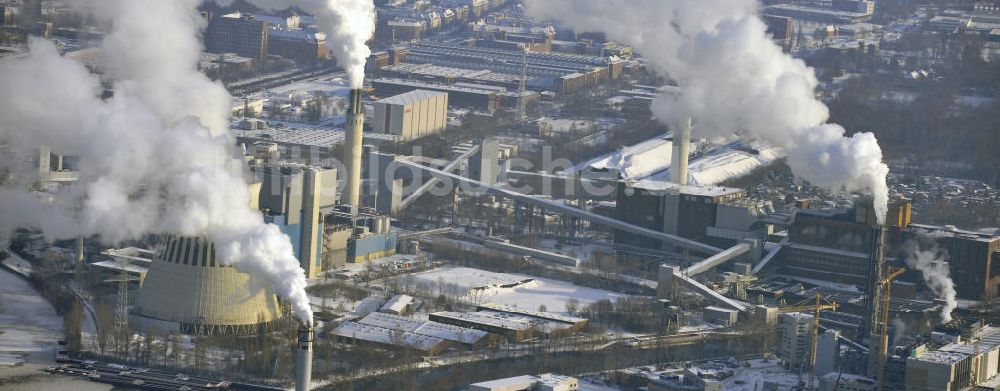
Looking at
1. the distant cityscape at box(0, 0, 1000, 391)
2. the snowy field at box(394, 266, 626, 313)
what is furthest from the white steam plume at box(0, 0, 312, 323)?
the snowy field at box(394, 266, 626, 313)

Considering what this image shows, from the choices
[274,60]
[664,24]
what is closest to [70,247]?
[664,24]

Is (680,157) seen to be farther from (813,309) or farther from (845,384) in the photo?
(845,384)

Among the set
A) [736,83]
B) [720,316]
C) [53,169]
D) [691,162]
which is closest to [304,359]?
[720,316]

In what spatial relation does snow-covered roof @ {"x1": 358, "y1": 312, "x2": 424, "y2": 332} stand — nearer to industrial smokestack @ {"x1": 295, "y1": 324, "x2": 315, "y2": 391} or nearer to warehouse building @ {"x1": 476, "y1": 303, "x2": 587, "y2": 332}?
warehouse building @ {"x1": 476, "y1": 303, "x2": 587, "y2": 332}

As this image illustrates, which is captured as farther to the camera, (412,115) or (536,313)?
(412,115)

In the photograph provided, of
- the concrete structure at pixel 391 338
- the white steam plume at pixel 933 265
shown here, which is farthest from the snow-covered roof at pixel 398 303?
the white steam plume at pixel 933 265

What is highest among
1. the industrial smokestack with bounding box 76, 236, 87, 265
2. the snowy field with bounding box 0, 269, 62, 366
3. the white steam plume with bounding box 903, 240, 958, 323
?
the white steam plume with bounding box 903, 240, 958, 323

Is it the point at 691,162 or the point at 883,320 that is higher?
the point at 691,162

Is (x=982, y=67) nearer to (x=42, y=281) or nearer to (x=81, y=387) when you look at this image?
(x=42, y=281)

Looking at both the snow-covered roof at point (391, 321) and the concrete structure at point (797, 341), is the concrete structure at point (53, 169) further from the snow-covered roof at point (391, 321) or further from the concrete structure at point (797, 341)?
the concrete structure at point (797, 341)
